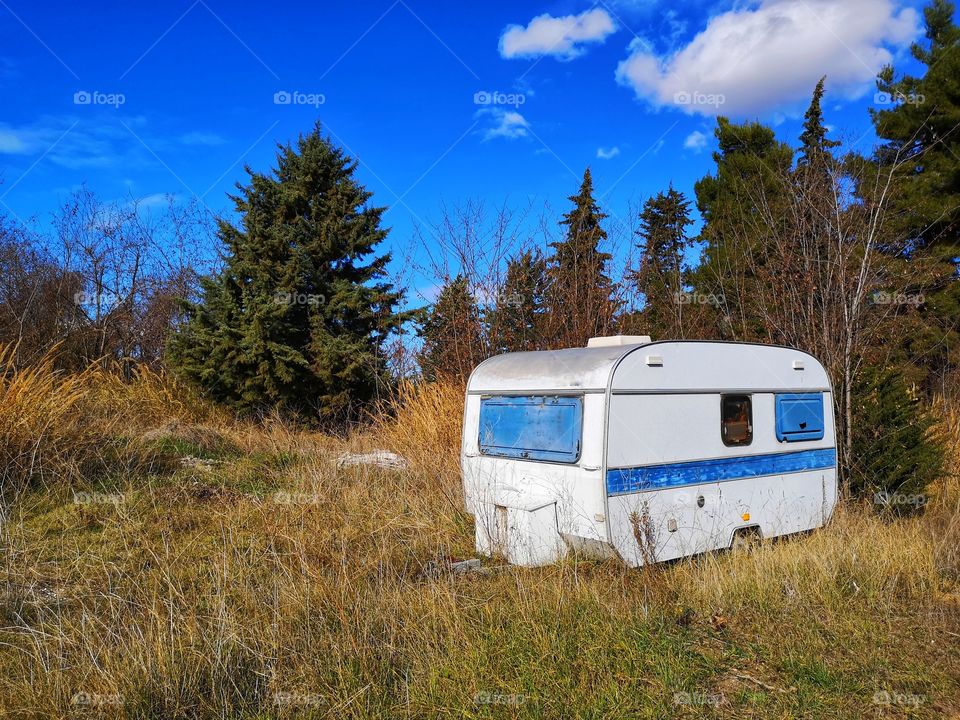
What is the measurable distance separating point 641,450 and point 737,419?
1.44 metres

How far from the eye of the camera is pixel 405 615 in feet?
14.2

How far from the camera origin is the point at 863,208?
33.9 ft

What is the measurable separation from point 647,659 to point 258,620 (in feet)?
7.93

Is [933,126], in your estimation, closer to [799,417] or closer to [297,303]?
[799,417]

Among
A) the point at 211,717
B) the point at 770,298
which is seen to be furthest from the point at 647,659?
the point at 770,298

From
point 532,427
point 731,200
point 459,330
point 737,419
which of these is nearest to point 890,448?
point 737,419

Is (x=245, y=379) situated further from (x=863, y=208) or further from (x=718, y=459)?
(x=863, y=208)

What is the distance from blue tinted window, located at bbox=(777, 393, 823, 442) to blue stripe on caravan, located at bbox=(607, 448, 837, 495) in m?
0.18
